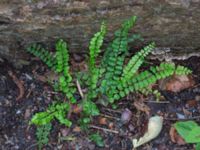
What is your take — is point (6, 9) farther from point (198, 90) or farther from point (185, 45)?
point (198, 90)

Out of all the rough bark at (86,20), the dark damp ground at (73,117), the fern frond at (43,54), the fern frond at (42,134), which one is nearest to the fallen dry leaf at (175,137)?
the dark damp ground at (73,117)

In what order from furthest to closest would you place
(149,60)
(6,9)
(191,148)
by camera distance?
(149,60)
(191,148)
(6,9)

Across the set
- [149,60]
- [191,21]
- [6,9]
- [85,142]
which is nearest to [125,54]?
[149,60]

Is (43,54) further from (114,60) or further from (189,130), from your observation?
(189,130)

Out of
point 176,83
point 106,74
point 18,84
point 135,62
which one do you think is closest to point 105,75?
point 106,74

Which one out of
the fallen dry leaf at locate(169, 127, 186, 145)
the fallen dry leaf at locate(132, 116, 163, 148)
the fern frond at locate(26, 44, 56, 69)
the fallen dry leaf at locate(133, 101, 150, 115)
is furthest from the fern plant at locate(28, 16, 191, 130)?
the fallen dry leaf at locate(169, 127, 186, 145)

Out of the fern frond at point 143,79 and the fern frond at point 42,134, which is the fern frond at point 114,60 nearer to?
the fern frond at point 143,79

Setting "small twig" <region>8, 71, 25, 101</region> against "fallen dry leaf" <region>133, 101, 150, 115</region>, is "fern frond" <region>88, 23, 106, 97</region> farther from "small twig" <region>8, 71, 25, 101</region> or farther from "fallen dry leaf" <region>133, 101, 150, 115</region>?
"small twig" <region>8, 71, 25, 101</region>
